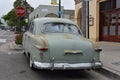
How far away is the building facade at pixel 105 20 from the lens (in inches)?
832

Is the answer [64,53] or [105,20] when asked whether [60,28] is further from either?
[105,20]

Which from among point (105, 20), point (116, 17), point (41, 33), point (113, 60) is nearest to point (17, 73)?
point (41, 33)

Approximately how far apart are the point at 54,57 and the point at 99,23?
49.8ft

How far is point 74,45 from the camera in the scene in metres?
9.20

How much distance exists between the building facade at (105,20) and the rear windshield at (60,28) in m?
10.2

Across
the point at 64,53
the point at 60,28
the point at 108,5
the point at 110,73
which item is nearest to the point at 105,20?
the point at 108,5

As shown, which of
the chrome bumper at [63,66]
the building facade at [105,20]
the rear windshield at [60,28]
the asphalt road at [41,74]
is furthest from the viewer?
the building facade at [105,20]

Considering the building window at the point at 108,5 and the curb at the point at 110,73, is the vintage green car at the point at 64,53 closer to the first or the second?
the curb at the point at 110,73

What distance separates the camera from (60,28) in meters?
10.8

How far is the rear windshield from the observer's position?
1059cm

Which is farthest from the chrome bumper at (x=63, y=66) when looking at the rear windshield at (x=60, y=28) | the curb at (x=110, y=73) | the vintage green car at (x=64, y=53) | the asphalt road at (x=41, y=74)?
the rear windshield at (x=60, y=28)

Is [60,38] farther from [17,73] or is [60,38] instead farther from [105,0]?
[105,0]

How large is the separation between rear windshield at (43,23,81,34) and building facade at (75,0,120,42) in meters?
10.2

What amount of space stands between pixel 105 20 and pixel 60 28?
42.3 feet
